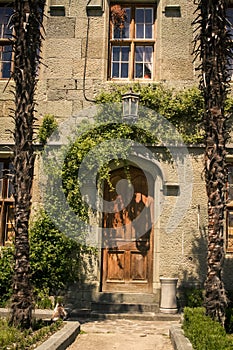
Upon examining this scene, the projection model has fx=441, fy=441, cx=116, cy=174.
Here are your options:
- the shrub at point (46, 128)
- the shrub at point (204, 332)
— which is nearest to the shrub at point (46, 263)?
the shrub at point (46, 128)

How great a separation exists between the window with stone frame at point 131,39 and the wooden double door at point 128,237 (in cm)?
231

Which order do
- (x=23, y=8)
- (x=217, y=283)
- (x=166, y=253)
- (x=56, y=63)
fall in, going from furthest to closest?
(x=56, y=63)
(x=166, y=253)
(x=23, y=8)
(x=217, y=283)

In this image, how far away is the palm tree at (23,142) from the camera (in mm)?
5934

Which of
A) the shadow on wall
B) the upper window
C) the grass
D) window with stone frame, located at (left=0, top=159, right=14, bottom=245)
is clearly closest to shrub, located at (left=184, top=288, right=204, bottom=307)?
the shadow on wall

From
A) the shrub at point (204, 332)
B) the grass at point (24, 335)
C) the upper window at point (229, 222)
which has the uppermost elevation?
the upper window at point (229, 222)

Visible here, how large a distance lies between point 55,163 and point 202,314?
169 inches

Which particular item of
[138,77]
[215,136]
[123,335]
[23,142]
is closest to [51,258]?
[123,335]

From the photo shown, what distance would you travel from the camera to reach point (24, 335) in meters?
5.52

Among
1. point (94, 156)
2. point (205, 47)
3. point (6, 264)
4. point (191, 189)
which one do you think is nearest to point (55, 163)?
point (94, 156)

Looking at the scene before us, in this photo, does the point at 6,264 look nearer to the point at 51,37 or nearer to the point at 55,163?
the point at 55,163

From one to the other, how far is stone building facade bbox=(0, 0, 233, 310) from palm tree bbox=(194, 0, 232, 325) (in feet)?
8.65

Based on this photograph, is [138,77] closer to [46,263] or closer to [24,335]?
[46,263]

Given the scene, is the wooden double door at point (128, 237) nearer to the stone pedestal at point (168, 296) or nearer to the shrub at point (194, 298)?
the stone pedestal at point (168, 296)

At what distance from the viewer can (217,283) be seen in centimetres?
595
